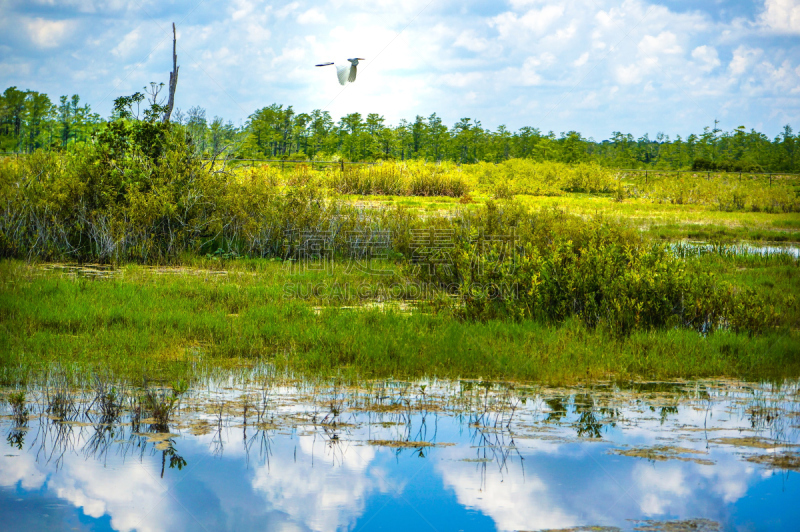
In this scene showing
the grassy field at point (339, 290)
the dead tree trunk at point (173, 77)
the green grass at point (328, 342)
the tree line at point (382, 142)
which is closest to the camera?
the green grass at point (328, 342)

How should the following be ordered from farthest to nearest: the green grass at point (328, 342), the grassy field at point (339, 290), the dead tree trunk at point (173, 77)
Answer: the dead tree trunk at point (173, 77), the grassy field at point (339, 290), the green grass at point (328, 342)

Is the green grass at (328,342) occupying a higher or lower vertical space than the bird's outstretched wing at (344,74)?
lower

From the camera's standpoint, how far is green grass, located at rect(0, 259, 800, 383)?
7.44m

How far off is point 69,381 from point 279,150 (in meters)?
65.5

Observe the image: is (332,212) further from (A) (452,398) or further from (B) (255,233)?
(A) (452,398)

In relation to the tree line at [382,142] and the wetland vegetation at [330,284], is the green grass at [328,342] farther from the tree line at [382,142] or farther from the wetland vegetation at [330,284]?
the tree line at [382,142]

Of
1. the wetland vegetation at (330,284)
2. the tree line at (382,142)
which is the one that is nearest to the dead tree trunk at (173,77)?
the wetland vegetation at (330,284)

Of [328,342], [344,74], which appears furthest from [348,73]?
[328,342]

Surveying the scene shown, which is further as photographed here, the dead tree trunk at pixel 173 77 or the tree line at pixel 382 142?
the tree line at pixel 382 142

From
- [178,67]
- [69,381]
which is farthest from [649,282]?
[178,67]

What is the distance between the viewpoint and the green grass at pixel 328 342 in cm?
744

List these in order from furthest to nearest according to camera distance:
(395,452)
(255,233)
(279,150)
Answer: (279,150), (255,233), (395,452)

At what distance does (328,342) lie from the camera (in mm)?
8234

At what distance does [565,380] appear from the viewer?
23.5 feet
